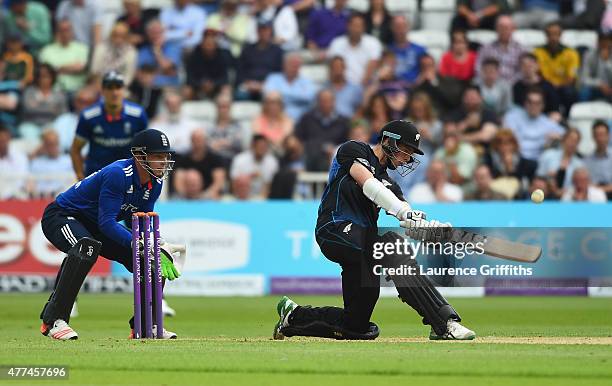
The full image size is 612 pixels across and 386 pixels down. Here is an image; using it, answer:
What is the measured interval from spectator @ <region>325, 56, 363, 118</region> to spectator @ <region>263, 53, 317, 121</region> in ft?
1.34

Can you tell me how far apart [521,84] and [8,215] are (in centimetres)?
797

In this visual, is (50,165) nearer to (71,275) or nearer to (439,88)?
(439,88)

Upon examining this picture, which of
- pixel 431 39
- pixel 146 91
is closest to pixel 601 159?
pixel 431 39

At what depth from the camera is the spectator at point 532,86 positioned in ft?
66.7

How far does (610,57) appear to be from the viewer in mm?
20844

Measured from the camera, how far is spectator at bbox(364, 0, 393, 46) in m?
21.5

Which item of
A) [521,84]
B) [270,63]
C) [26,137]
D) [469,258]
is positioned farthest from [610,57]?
[469,258]

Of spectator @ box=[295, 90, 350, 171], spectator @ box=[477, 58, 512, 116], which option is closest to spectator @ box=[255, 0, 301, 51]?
spectator @ box=[295, 90, 350, 171]

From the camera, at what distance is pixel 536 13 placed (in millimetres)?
21812

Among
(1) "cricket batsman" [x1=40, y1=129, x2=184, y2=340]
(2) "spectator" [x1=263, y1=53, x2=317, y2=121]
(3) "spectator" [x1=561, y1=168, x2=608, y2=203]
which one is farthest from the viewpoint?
(2) "spectator" [x1=263, y1=53, x2=317, y2=121]

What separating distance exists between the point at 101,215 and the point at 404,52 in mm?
11499

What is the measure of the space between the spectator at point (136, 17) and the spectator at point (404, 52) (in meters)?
4.13

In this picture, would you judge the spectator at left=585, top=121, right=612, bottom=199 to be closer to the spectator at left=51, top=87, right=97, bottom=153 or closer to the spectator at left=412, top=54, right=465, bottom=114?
the spectator at left=412, top=54, right=465, bottom=114

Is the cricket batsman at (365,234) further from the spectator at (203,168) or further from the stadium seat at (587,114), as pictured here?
the stadium seat at (587,114)
